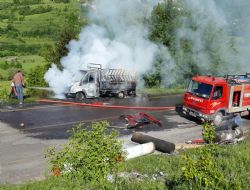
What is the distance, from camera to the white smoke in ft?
95.7

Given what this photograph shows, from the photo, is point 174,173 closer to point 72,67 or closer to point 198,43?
point 72,67

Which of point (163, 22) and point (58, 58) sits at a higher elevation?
point (163, 22)

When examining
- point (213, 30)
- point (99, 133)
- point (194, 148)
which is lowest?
point (194, 148)

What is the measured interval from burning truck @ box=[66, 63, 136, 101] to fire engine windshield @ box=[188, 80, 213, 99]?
6.99 metres

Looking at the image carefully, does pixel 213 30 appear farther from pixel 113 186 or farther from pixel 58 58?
pixel 113 186

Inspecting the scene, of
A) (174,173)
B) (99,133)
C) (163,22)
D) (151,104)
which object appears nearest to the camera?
(99,133)

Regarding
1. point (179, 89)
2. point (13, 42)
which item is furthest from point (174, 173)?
point (13, 42)

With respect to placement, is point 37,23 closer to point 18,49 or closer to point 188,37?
point 18,49

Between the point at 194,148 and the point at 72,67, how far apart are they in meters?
13.6

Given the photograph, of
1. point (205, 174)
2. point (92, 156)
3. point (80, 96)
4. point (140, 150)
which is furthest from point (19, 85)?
point (205, 174)

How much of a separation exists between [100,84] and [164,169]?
45.8 feet

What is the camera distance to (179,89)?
35688 millimetres

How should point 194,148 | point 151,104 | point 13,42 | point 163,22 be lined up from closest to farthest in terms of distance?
point 194,148 < point 151,104 < point 163,22 < point 13,42

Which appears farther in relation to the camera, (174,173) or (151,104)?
(151,104)
